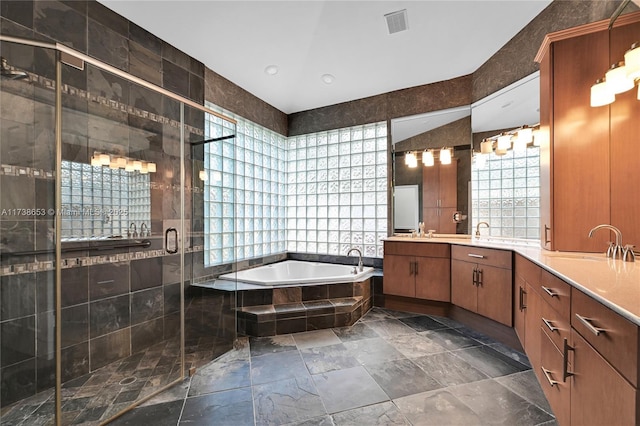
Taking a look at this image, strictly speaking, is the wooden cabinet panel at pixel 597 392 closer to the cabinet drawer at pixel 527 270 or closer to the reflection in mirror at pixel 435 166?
the cabinet drawer at pixel 527 270

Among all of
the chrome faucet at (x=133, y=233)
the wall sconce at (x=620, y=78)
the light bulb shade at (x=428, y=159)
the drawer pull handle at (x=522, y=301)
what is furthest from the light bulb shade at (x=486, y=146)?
the chrome faucet at (x=133, y=233)

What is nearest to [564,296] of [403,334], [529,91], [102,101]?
[403,334]

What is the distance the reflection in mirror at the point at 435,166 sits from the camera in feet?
10.6

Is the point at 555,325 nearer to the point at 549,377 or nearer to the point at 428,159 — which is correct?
the point at 549,377

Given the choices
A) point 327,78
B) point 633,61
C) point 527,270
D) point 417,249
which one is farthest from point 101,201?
point 633,61

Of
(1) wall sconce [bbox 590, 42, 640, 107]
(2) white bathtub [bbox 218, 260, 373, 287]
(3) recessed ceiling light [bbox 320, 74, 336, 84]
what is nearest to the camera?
(1) wall sconce [bbox 590, 42, 640, 107]

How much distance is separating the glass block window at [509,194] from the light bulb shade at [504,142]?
0.21 feet

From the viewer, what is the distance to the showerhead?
1587 millimetres

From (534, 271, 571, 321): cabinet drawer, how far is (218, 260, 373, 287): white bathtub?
1758 millimetres

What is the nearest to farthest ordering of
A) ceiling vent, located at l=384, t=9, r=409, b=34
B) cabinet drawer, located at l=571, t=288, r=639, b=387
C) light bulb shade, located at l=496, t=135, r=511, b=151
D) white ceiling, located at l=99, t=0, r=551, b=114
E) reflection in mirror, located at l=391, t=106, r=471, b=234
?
cabinet drawer, located at l=571, t=288, r=639, b=387 < white ceiling, located at l=99, t=0, r=551, b=114 < ceiling vent, located at l=384, t=9, r=409, b=34 < light bulb shade, located at l=496, t=135, r=511, b=151 < reflection in mirror, located at l=391, t=106, r=471, b=234

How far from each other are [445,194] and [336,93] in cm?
185

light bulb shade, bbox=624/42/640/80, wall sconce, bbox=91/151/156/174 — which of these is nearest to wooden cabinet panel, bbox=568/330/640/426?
light bulb shade, bbox=624/42/640/80

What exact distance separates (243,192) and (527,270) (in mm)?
2850

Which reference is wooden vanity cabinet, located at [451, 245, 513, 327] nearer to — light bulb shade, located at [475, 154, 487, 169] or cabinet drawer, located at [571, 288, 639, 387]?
light bulb shade, located at [475, 154, 487, 169]
